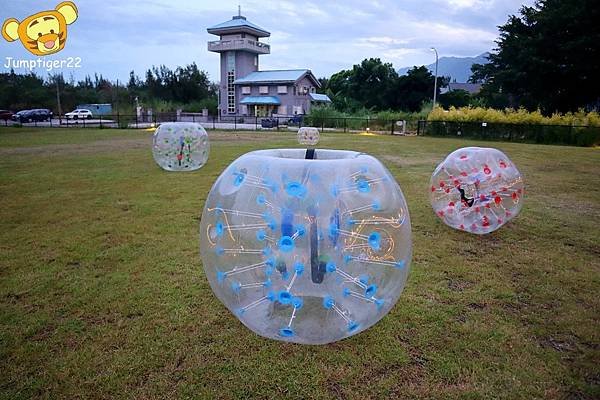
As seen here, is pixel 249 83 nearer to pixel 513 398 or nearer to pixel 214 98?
pixel 214 98

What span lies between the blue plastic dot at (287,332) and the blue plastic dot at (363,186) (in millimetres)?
979

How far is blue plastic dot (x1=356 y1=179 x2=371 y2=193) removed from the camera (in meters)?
2.49

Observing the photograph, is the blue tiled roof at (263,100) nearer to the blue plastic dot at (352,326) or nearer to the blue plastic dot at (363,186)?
the blue plastic dot at (363,186)

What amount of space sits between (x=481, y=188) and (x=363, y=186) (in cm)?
345

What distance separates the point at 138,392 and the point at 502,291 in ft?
10.4

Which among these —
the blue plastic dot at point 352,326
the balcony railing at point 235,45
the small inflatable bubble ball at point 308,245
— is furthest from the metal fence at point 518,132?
the balcony railing at point 235,45

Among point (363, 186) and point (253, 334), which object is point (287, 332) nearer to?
point (253, 334)

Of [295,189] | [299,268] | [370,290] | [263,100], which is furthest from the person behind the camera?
[263,100]

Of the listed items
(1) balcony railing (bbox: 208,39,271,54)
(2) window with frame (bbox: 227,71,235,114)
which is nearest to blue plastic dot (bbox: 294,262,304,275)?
(1) balcony railing (bbox: 208,39,271,54)

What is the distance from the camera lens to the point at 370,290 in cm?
259

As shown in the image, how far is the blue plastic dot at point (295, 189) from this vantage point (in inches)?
93.1

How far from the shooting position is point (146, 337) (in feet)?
9.60

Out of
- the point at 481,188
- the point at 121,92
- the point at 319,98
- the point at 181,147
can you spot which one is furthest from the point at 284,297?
the point at 121,92

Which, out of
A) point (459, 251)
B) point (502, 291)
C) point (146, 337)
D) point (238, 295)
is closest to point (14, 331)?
point (146, 337)
